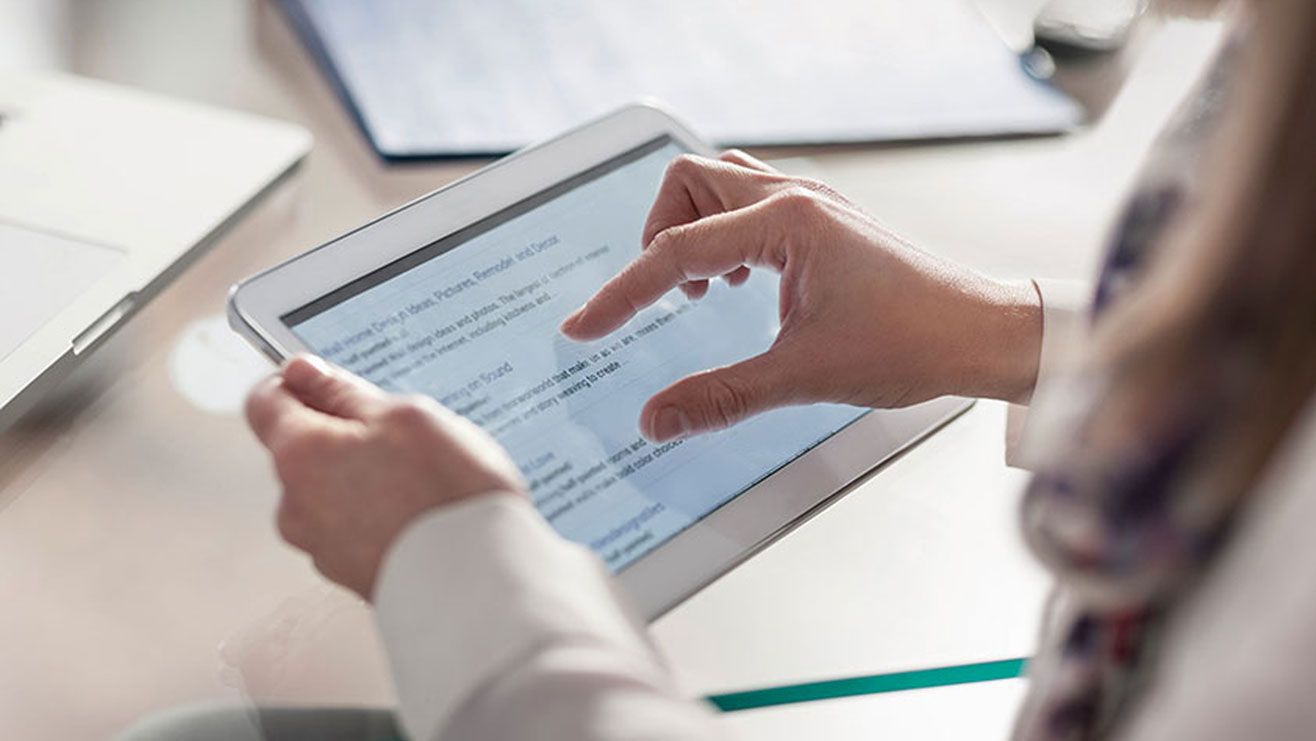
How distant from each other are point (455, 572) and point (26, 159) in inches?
A: 16.6

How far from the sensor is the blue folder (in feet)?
2.70

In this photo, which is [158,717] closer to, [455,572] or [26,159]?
[455,572]

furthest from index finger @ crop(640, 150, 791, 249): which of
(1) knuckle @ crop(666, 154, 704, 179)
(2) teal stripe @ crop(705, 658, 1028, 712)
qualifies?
(2) teal stripe @ crop(705, 658, 1028, 712)

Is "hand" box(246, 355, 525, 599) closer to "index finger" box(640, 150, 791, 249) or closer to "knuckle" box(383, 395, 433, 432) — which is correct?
"knuckle" box(383, 395, 433, 432)

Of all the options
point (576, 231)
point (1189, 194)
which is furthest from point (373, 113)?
point (1189, 194)

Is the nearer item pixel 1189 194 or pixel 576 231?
pixel 1189 194

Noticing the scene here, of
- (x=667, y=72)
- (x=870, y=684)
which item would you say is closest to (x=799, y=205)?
(x=870, y=684)

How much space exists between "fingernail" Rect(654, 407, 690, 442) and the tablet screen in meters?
0.01

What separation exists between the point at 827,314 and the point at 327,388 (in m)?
0.21

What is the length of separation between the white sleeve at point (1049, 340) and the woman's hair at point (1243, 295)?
0.27 m

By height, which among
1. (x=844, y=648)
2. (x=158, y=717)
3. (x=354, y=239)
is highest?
(x=354, y=239)

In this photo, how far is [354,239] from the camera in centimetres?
58

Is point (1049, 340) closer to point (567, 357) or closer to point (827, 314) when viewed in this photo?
point (827, 314)

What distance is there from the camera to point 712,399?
55cm
